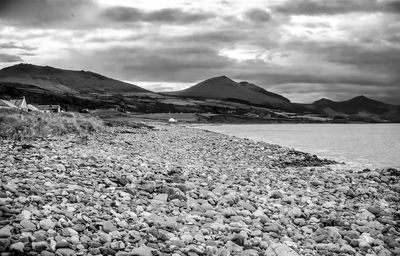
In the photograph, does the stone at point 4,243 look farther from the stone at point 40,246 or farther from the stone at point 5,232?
the stone at point 40,246

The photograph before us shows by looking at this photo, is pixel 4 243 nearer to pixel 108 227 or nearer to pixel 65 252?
pixel 65 252

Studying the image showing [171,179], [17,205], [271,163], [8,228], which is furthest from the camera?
[271,163]

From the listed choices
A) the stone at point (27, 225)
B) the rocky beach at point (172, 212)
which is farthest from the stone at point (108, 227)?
the stone at point (27, 225)

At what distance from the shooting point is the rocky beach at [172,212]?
7062mm

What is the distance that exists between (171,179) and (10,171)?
4897 mm

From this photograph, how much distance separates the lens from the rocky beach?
23.2 feet

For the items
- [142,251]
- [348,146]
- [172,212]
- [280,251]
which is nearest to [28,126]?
[172,212]

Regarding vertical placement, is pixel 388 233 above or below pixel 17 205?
below

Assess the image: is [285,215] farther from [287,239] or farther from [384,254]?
[384,254]

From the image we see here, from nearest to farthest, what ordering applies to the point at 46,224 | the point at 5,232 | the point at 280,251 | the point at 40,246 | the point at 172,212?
the point at 40,246, the point at 5,232, the point at 46,224, the point at 280,251, the point at 172,212

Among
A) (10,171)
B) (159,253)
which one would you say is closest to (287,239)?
(159,253)

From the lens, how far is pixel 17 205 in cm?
777

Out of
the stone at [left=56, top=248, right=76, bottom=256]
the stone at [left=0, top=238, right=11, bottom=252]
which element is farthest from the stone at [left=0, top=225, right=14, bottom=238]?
the stone at [left=56, top=248, right=76, bottom=256]

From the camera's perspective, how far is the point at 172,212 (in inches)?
368
